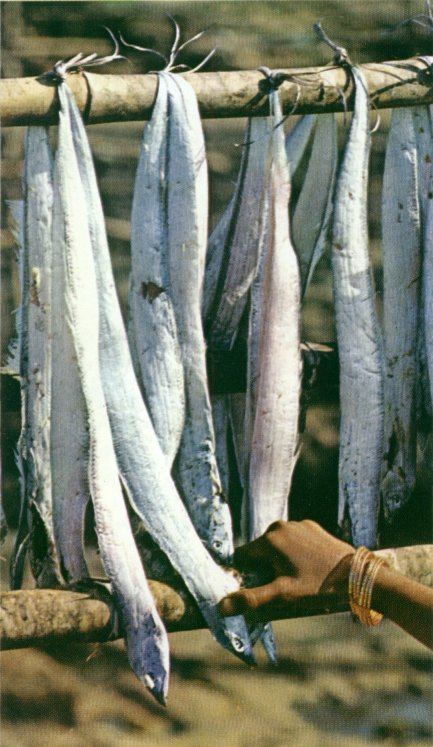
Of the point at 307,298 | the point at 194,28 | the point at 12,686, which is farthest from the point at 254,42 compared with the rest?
the point at 12,686

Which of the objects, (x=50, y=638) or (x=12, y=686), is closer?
(x=50, y=638)

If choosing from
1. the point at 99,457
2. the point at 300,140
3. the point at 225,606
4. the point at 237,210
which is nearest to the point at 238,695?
the point at 225,606

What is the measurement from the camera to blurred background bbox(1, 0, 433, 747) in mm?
1880

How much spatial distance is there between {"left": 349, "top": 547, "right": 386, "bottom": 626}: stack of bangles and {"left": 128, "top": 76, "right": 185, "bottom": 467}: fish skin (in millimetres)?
318

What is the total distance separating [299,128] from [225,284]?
279 mm

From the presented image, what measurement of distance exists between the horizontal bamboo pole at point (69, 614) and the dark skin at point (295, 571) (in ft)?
0.06

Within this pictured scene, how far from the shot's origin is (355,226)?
1.88m

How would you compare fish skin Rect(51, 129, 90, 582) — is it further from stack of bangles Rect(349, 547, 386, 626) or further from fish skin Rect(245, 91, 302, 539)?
stack of bangles Rect(349, 547, 386, 626)

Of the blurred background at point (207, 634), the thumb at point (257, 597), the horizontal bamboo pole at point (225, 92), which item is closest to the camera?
the horizontal bamboo pole at point (225, 92)

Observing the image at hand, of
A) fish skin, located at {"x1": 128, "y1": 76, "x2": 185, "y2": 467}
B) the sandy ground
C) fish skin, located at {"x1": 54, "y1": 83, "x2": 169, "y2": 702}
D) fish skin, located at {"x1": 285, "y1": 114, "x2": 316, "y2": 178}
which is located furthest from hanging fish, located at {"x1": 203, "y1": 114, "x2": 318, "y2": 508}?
the sandy ground

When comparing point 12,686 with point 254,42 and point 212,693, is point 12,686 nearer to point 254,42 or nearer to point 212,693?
point 212,693

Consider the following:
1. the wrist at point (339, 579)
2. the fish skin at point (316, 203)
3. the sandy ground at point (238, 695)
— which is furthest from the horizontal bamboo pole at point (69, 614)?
the fish skin at point (316, 203)

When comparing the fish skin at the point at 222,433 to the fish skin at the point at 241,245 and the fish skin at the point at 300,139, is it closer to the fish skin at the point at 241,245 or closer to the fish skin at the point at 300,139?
the fish skin at the point at 241,245

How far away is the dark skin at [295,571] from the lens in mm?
1775
